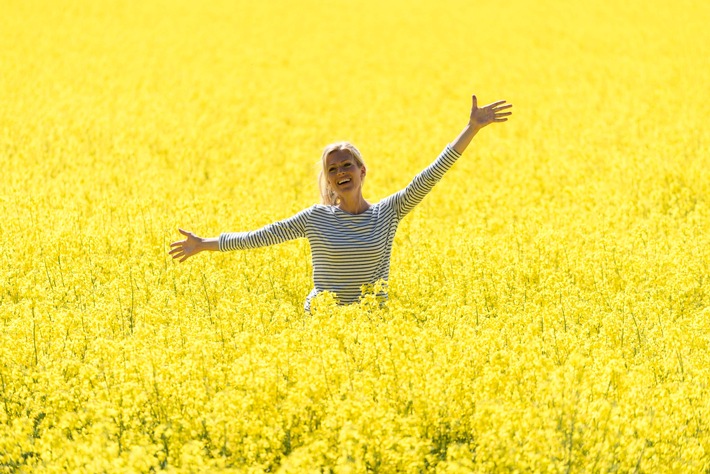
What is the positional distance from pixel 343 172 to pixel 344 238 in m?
0.41

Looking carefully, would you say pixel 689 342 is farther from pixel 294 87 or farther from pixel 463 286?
pixel 294 87

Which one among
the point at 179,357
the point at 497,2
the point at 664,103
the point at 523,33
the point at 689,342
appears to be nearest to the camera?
the point at 179,357

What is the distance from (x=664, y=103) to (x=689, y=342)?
10064mm

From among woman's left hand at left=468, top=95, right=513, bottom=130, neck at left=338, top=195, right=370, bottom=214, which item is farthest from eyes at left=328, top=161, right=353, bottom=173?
woman's left hand at left=468, top=95, right=513, bottom=130

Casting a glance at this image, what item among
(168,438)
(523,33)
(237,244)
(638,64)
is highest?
(523,33)

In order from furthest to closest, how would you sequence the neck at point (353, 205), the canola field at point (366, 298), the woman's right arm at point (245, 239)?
the neck at point (353, 205), the woman's right arm at point (245, 239), the canola field at point (366, 298)

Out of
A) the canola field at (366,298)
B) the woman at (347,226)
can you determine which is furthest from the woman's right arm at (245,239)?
the canola field at (366,298)

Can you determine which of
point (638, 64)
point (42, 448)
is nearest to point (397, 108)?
point (638, 64)

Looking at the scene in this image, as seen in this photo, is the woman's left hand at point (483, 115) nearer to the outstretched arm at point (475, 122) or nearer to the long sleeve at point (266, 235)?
the outstretched arm at point (475, 122)

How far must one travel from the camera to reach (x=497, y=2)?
30188mm

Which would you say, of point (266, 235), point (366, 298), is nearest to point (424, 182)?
point (366, 298)

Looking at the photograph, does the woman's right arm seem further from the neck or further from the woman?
the neck

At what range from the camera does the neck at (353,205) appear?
5.77 metres

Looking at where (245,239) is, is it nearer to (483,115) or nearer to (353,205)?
(353,205)
